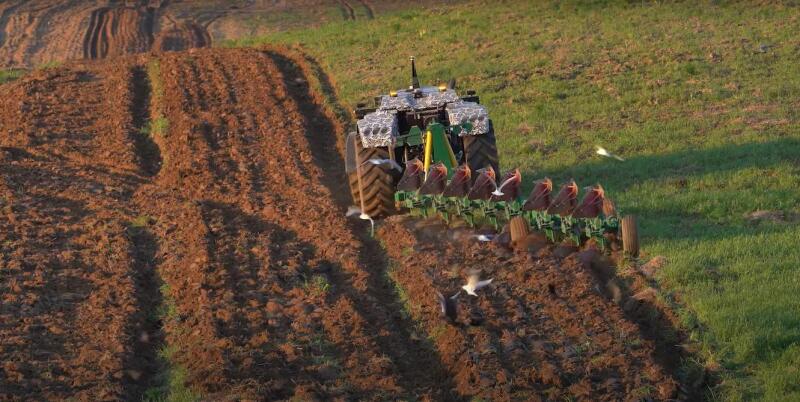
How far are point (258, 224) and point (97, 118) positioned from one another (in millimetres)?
9174

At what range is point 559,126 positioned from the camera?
70.0 ft

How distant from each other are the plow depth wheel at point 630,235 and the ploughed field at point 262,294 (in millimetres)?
480

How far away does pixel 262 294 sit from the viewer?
12500mm

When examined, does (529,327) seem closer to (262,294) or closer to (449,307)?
(449,307)

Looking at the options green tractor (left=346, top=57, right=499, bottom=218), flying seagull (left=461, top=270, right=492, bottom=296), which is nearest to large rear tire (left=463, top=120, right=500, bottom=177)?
green tractor (left=346, top=57, right=499, bottom=218)

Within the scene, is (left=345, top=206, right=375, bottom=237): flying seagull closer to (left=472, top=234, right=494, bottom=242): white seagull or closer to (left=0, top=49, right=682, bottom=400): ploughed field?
(left=0, top=49, right=682, bottom=400): ploughed field

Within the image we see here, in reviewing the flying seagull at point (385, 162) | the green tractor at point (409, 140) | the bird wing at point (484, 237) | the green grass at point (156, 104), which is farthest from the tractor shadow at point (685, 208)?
the green grass at point (156, 104)

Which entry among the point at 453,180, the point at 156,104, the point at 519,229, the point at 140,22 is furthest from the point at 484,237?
the point at 140,22

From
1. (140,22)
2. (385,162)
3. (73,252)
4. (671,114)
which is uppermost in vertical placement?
(385,162)

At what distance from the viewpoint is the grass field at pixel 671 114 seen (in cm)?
1112

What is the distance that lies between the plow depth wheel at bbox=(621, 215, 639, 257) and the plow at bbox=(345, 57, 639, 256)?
11mm

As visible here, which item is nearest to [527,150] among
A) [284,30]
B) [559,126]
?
[559,126]

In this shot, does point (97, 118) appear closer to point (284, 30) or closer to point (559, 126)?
point (559, 126)

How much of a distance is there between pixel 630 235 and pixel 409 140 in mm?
4101
